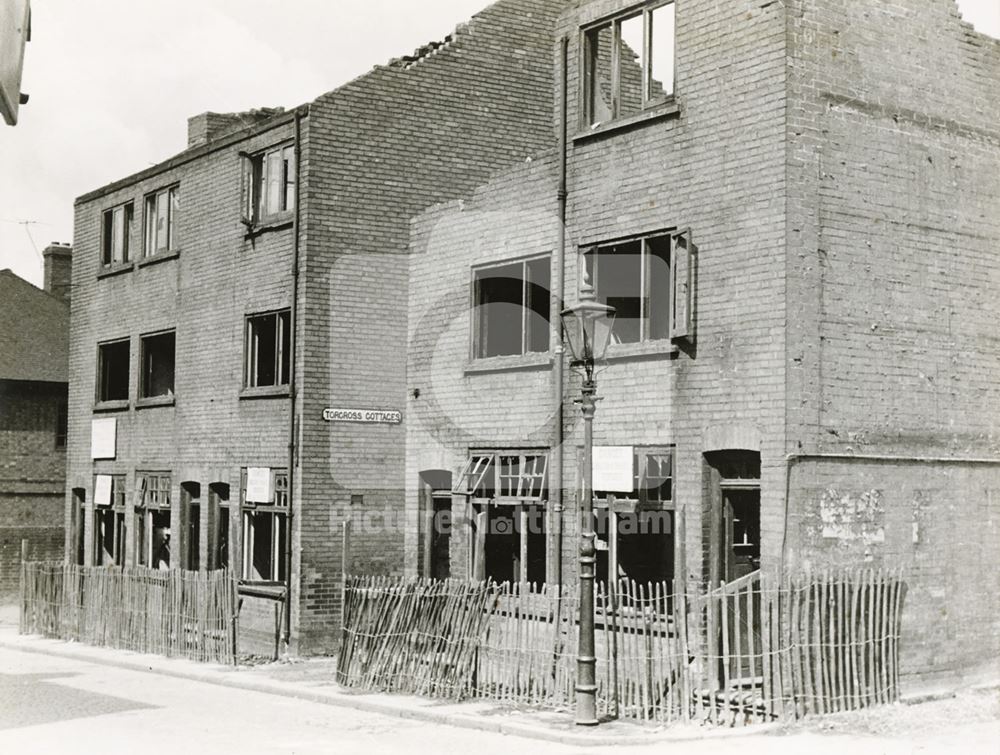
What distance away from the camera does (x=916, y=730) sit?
12.9 meters

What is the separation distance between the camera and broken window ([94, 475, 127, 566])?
25.6m

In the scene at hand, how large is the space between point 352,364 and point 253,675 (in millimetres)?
5025

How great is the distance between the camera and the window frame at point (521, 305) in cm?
1783

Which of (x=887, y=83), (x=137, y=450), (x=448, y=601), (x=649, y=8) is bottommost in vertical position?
(x=448, y=601)

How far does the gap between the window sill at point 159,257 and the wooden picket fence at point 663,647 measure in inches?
405

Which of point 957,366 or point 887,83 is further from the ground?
point 887,83

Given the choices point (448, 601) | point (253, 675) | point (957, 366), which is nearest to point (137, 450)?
point (253, 675)

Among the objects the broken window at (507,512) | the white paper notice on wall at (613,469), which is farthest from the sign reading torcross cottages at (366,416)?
the white paper notice on wall at (613,469)

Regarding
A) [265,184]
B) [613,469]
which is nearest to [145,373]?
[265,184]

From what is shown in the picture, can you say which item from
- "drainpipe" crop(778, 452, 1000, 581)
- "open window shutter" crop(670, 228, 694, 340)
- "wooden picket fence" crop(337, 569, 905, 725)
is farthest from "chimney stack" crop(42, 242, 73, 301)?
"drainpipe" crop(778, 452, 1000, 581)

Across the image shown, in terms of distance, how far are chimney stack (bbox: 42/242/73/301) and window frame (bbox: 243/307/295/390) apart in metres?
17.9

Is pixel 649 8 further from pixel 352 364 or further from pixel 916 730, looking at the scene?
pixel 916 730

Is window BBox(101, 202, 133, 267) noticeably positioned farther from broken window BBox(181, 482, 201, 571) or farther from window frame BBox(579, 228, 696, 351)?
window frame BBox(579, 228, 696, 351)

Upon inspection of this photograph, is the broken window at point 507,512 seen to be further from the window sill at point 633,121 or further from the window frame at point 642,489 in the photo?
the window sill at point 633,121
